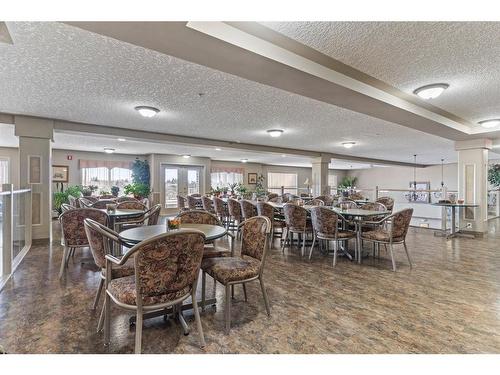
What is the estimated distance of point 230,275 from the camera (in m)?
2.12

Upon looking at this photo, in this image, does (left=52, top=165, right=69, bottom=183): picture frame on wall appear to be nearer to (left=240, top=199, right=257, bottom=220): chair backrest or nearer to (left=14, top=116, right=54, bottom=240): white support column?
(left=14, top=116, right=54, bottom=240): white support column

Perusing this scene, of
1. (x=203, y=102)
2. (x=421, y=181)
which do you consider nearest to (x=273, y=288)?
(x=203, y=102)

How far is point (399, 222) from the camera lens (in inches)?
146

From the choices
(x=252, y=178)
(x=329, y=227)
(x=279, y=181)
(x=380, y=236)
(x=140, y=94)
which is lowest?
(x=380, y=236)

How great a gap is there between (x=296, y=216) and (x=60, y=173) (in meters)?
8.94

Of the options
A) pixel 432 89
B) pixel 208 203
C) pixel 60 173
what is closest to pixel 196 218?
pixel 432 89

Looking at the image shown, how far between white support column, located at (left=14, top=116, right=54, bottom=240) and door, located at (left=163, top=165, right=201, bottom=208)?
18.0 feet

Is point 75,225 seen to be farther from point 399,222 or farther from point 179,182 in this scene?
point 179,182

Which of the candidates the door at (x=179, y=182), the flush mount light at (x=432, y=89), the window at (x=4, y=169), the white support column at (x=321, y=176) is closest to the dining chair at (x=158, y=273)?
the flush mount light at (x=432, y=89)

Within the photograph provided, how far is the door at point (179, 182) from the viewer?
10.6 m

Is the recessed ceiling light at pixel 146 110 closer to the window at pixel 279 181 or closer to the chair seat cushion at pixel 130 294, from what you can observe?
the chair seat cushion at pixel 130 294

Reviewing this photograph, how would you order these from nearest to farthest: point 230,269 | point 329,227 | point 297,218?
point 230,269 < point 329,227 < point 297,218
